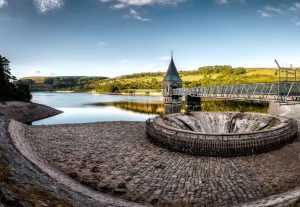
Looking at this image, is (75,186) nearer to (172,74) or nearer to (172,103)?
(172,103)

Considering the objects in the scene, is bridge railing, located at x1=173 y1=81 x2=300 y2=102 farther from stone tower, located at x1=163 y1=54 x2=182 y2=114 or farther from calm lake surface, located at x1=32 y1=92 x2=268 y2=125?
calm lake surface, located at x1=32 y1=92 x2=268 y2=125

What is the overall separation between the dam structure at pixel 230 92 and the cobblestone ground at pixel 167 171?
243 inches

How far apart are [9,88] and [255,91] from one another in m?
44.4

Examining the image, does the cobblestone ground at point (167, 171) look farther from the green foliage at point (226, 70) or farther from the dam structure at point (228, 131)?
the green foliage at point (226, 70)

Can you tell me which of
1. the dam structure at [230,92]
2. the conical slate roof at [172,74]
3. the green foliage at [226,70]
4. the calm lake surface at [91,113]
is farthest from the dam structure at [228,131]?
the green foliage at [226,70]

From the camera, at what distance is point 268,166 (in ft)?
52.2

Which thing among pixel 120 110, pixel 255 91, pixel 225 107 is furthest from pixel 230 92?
pixel 120 110

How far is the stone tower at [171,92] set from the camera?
213 feet

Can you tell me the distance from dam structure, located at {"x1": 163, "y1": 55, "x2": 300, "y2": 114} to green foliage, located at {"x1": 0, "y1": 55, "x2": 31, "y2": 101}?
31.3 m

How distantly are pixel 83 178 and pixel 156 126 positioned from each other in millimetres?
9274

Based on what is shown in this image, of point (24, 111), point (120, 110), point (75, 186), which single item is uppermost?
point (75, 186)

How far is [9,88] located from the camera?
53031 mm

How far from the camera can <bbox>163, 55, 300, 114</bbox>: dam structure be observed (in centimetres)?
2447

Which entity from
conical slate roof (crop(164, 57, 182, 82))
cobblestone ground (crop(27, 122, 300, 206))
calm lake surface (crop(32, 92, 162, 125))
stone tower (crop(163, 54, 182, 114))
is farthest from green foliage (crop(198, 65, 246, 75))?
cobblestone ground (crop(27, 122, 300, 206))
